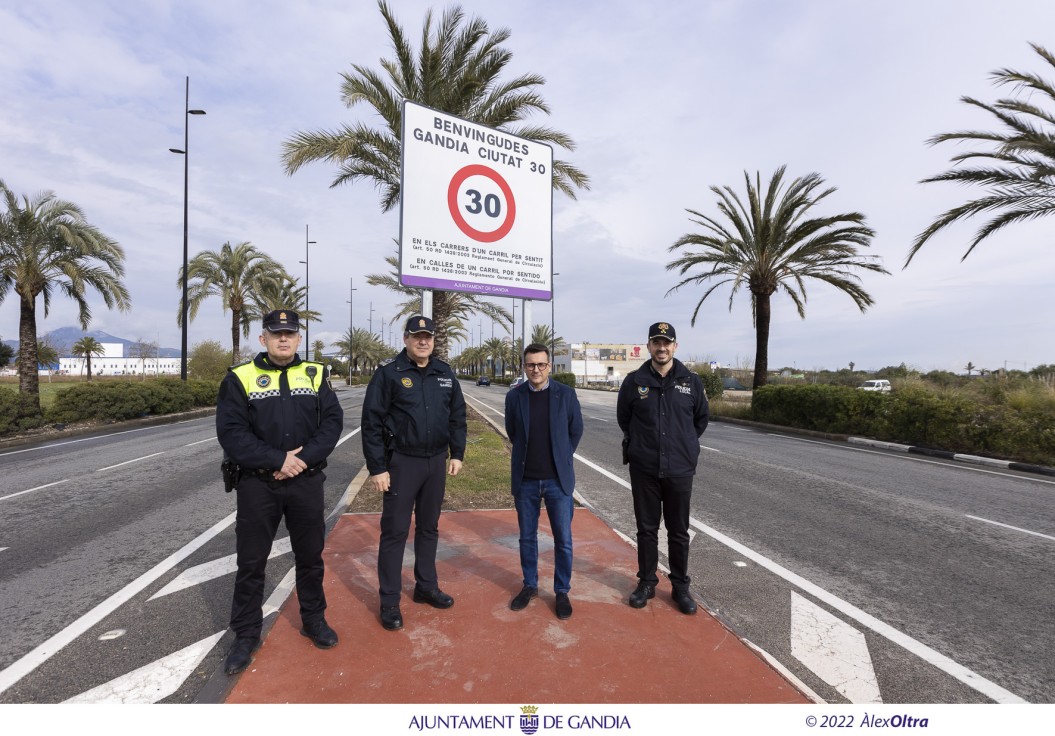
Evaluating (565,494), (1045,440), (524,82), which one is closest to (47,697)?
(565,494)

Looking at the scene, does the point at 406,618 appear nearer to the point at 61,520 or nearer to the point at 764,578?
the point at 764,578

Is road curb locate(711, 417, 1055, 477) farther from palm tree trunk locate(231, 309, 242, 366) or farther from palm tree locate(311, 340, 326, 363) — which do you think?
palm tree locate(311, 340, 326, 363)

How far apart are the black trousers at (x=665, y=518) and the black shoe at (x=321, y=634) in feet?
6.87

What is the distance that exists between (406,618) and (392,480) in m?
0.89

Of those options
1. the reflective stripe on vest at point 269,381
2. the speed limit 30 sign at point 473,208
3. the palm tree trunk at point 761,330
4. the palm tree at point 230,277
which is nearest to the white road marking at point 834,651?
the reflective stripe on vest at point 269,381

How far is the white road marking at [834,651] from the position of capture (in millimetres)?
2914

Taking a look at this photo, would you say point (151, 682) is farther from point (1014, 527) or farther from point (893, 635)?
point (1014, 527)

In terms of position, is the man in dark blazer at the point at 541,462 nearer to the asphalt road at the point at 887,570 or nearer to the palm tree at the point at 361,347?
the asphalt road at the point at 887,570

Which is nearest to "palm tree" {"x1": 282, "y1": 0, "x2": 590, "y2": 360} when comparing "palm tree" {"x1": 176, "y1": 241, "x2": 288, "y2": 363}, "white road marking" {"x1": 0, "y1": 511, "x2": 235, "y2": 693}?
"white road marking" {"x1": 0, "y1": 511, "x2": 235, "y2": 693}

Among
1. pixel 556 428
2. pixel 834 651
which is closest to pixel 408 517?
pixel 556 428

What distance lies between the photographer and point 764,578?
4.50 m

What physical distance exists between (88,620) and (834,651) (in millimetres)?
4875

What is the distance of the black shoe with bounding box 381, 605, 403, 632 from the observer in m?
3.41

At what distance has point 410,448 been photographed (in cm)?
368
